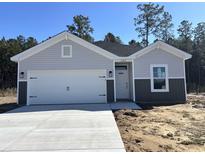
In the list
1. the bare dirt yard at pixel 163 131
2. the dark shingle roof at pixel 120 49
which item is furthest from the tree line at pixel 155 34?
the bare dirt yard at pixel 163 131

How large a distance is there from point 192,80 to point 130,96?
70.8 ft

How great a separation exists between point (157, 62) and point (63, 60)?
602 centimetres

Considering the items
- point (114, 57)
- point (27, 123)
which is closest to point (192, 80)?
point (114, 57)

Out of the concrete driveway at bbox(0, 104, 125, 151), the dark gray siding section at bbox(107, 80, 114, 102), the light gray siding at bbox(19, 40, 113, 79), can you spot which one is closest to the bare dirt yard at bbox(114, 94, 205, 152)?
the concrete driveway at bbox(0, 104, 125, 151)

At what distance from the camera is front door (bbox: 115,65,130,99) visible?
58.4 ft

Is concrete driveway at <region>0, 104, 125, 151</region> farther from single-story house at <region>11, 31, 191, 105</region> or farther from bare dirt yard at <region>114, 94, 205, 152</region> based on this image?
single-story house at <region>11, 31, 191, 105</region>

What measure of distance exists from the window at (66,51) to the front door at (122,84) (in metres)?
3.76

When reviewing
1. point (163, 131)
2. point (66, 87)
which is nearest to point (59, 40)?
point (66, 87)

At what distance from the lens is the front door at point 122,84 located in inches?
701

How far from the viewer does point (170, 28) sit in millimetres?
49562

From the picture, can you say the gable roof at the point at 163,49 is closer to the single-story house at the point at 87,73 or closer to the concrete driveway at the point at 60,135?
the single-story house at the point at 87,73

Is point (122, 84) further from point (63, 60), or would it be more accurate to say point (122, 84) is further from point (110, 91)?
point (63, 60)

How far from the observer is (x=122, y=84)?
17.9 meters

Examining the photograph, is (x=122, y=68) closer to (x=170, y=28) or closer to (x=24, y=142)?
(x=24, y=142)
